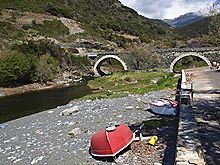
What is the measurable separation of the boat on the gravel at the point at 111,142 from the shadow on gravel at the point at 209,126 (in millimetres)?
Answer: 2921

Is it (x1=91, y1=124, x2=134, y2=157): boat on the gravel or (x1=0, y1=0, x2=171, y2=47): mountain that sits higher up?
(x1=0, y1=0, x2=171, y2=47): mountain

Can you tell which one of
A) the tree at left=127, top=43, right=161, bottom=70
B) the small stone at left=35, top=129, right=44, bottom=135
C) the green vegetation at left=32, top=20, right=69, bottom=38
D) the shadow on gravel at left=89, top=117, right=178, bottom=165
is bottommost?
the small stone at left=35, top=129, right=44, bottom=135

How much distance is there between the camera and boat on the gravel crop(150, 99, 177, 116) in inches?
755

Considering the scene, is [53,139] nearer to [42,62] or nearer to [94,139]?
[94,139]

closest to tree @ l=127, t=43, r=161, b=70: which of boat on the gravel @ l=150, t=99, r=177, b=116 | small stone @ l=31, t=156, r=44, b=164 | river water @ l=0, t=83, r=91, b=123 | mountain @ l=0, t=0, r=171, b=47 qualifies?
river water @ l=0, t=83, r=91, b=123

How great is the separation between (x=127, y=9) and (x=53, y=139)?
606ft

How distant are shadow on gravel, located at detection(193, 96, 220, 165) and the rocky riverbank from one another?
1.32 m

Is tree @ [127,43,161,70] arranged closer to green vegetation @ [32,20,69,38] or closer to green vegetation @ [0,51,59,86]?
green vegetation @ [0,51,59,86]

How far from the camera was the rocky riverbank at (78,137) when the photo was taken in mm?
13453

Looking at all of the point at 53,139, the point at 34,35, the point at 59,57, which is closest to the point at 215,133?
the point at 53,139

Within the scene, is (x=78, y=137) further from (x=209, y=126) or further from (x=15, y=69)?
(x=15, y=69)

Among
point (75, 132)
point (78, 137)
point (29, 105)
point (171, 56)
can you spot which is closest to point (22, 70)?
point (29, 105)

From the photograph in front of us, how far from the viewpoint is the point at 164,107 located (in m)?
19.8

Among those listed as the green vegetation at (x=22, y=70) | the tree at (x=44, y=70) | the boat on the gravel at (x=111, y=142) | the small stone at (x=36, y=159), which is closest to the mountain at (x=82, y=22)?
the tree at (x=44, y=70)
